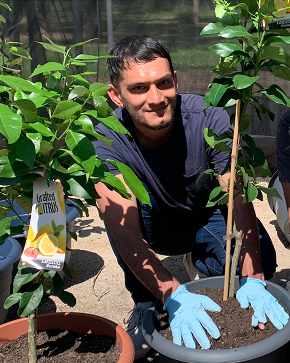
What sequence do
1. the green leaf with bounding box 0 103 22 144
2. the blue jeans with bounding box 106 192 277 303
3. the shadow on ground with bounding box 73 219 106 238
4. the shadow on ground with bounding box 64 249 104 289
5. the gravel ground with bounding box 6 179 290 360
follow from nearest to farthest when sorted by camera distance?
1. the green leaf with bounding box 0 103 22 144
2. the blue jeans with bounding box 106 192 277 303
3. the gravel ground with bounding box 6 179 290 360
4. the shadow on ground with bounding box 64 249 104 289
5. the shadow on ground with bounding box 73 219 106 238

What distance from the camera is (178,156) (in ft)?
6.66

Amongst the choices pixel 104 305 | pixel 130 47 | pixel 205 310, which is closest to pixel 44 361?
pixel 205 310

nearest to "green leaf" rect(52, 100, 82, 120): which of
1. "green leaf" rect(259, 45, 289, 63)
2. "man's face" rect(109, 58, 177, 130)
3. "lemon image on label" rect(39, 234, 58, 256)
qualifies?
"lemon image on label" rect(39, 234, 58, 256)

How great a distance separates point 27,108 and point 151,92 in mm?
821

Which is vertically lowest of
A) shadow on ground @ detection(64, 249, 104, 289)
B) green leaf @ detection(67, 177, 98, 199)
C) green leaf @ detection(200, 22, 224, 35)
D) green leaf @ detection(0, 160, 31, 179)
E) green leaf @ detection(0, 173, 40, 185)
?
shadow on ground @ detection(64, 249, 104, 289)

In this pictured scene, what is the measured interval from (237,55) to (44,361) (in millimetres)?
1129

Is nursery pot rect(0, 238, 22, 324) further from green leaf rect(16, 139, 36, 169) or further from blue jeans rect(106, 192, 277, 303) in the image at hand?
green leaf rect(16, 139, 36, 169)

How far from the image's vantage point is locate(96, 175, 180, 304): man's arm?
1.68m

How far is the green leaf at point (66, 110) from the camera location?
1088 mm

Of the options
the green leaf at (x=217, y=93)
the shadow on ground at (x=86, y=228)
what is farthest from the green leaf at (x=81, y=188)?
the shadow on ground at (x=86, y=228)

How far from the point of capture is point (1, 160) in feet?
3.92

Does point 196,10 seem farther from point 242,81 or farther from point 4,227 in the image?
point 4,227

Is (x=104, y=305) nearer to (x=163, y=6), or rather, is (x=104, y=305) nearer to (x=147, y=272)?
(x=147, y=272)

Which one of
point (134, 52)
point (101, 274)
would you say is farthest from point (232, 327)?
point (101, 274)
